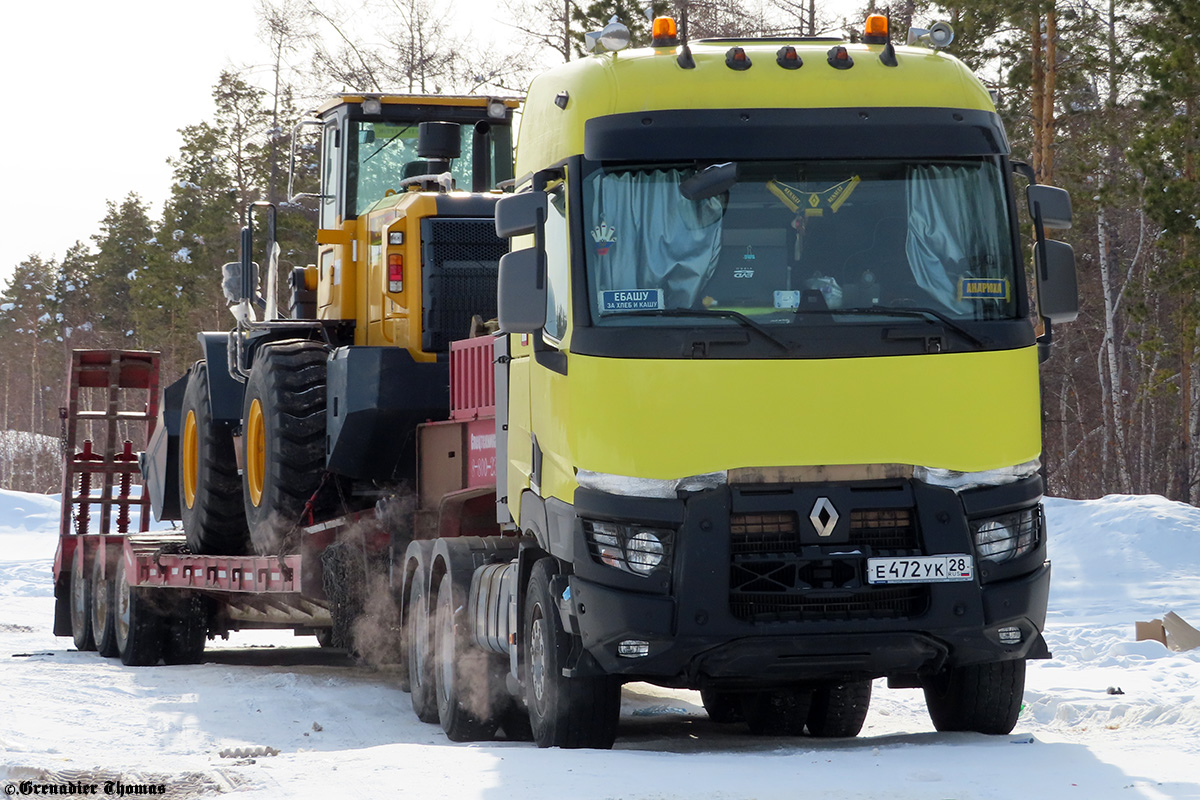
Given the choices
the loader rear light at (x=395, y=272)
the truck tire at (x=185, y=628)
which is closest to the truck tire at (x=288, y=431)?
the loader rear light at (x=395, y=272)

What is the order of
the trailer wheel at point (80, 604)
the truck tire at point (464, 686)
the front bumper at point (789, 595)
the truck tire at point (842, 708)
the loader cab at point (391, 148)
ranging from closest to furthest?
the front bumper at point (789, 595)
the truck tire at point (464, 686)
the truck tire at point (842, 708)
the loader cab at point (391, 148)
the trailer wheel at point (80, 604)

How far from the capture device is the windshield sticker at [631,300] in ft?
21.8

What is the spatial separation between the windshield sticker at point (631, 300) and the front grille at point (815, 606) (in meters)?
1.29

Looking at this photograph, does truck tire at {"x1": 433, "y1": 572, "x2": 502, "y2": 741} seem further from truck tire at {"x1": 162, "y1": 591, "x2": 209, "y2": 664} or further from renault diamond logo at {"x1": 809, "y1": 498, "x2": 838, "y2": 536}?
truck tire at {"x1": 162, "y1": 591, "x2": 209, "y2": 664}

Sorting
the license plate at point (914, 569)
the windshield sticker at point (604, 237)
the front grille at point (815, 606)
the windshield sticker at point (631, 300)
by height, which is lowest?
the front grille at point (815, 606)

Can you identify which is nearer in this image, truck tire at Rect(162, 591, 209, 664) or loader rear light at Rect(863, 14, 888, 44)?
loader rear light at Rect(863, 14, 888, 44)

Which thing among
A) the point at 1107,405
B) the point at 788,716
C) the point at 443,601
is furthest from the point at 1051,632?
the point at 1107,405

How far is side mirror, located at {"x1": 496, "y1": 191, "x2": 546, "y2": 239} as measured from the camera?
7.02 meters

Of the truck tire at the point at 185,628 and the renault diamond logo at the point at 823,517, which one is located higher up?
the renault diamond logo at the point at 823,517

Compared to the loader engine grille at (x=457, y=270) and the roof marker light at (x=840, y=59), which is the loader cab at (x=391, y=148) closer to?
the loader engine grille at (x=457, y=270)

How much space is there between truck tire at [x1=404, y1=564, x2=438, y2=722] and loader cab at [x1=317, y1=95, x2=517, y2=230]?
3.17m

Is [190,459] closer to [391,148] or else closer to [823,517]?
[391,148]

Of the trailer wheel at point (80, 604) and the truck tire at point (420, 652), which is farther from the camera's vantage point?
the trailer wheel at point (80, 604)

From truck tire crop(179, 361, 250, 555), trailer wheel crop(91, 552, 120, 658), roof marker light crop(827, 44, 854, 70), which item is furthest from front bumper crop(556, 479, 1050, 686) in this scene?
trailer wheel crop(91, 552, 120, 658)
